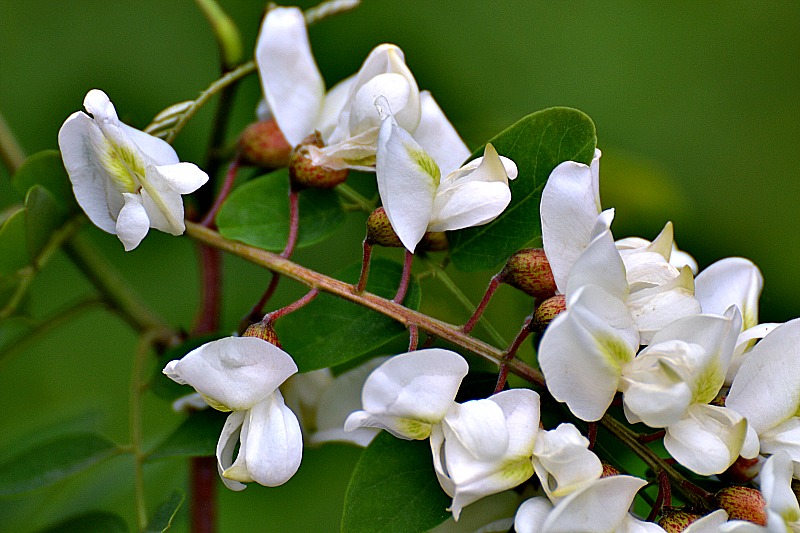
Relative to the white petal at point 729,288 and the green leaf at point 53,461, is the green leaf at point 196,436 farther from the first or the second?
the white petal at point 729,288

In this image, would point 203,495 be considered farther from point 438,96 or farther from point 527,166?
point 438,96

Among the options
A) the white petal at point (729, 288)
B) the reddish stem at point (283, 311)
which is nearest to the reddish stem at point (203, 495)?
the reddish stem at point (283, 311)

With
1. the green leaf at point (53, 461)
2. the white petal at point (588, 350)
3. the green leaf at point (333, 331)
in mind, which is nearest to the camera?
the white petal at point (588, 350)

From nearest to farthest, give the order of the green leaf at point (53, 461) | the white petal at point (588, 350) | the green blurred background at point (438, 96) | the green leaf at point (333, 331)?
the white petal at point (588, 350) → the green leaf at point (333, 331) → the green leaf at point (53, 461) → the green blurred background at point (438, 96)

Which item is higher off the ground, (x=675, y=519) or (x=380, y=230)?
(x=380, y=230)

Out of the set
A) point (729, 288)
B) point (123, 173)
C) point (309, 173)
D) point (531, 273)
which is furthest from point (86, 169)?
point (729, 288)

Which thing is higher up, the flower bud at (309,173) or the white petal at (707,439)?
the flower bud at (309,173)

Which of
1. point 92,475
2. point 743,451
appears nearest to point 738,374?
point 743,451

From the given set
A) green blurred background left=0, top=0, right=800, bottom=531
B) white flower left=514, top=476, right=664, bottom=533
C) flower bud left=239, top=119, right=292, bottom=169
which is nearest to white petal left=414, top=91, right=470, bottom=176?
flower bud left=239, top=119, right=292, bottom=169
